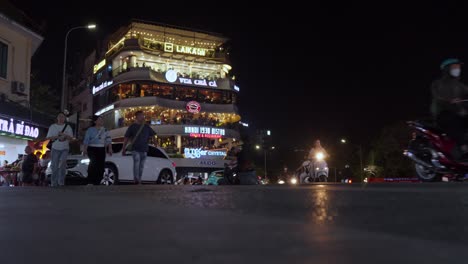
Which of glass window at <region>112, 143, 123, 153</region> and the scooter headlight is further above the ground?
glass window at <region>112, 143, 123, 153</region>

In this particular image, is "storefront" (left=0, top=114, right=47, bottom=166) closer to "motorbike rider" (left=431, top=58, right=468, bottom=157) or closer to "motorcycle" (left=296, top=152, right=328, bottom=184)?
"motorcycle" (left=296, top=152, right=328, bottom=184)

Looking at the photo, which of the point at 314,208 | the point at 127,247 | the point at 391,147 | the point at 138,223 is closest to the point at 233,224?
the point at 138,223

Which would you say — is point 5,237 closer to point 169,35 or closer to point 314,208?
point 314,208

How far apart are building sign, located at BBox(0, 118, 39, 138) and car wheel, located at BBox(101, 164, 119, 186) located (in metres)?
7.16

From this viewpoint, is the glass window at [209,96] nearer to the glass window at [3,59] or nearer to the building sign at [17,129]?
the building sign at [17,129]

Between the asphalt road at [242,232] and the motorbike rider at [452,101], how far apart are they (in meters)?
3.80

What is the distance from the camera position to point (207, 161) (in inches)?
2501

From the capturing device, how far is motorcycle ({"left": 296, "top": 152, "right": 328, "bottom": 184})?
1470cm

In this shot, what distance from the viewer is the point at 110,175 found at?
44.9 ft

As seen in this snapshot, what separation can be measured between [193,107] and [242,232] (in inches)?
2445

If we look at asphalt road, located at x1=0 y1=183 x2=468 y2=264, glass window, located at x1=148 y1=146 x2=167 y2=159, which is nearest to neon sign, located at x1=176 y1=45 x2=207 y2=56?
glass window, located at x1=148 y1=146 x2=167 y2=159

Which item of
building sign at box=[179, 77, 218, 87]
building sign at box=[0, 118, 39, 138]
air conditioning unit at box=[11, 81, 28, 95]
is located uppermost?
building sign at box=[179, 77, 218, 87]

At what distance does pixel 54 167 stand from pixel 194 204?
7243mm

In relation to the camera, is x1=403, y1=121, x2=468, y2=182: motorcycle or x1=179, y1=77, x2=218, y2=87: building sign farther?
x1=179, y1=77, x2=218, y2=87: building sign
